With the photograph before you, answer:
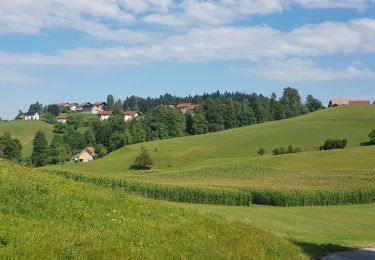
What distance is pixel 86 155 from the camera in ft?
475

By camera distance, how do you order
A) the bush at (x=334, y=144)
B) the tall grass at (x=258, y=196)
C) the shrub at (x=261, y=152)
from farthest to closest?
the shrub at (x=261, y=152) < the bush at (x=334, y=144) < the tall grass at (x=258, y=196)

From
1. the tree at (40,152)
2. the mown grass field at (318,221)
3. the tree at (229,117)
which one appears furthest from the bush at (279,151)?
the tree at (229,117)

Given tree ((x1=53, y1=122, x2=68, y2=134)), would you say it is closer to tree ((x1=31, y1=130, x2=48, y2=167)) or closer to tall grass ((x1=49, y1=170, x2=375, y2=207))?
tree ((x1=31, y1=130, x2=48, y2=167))

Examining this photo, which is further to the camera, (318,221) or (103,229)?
(318,221)

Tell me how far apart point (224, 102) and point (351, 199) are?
408ft

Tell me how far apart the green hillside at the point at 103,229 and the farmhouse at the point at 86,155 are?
125998mm

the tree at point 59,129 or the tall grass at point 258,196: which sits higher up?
the tree at point 59,129

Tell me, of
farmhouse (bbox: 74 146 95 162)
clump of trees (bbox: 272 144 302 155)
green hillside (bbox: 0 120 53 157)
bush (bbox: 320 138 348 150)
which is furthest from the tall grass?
green hillside (bbox: 0 120 53 157)

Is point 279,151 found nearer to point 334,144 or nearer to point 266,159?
point 334,144

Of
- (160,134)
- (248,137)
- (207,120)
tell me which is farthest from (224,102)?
(248,137)

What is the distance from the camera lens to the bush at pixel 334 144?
343 feet

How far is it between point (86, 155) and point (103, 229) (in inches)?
5339

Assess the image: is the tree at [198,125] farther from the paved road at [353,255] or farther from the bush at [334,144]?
the paved road at [353,255]

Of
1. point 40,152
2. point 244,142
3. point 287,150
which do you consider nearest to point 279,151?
point 287,150
